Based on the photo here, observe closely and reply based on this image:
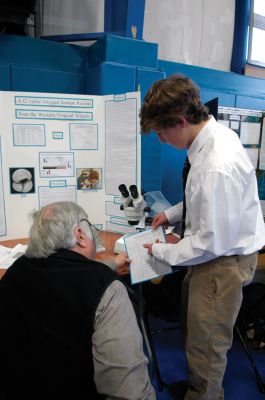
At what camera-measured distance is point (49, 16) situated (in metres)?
2.73

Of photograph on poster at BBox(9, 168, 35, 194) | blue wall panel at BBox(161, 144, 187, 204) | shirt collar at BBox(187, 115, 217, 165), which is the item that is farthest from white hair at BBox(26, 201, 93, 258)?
blue wall panel at BBox(161, 144, 187, 204)

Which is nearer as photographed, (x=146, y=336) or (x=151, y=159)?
(x=146, y=336)

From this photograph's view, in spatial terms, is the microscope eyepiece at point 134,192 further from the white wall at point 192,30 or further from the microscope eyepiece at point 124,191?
the white wall at point 192,30

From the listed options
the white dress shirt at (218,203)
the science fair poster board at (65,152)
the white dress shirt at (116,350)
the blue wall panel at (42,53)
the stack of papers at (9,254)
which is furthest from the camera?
the blue wall panel at (42,53)

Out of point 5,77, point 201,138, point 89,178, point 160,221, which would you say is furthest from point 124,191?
point 5,77

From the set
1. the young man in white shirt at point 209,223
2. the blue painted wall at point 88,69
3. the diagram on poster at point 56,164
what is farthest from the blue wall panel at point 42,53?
the young man in white shirt at point 209,223

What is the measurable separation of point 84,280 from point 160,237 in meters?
0.87

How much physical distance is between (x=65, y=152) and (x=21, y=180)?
34 cm

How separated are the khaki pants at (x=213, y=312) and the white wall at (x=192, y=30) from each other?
104 inches

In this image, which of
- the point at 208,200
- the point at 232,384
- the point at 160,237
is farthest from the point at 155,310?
the point at 208,200

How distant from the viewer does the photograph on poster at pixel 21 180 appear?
6.59 ft

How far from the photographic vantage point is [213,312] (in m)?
1.39

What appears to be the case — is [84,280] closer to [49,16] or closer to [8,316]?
[8,316]

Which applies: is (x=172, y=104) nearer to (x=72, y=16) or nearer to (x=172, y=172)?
(x=172, y=172)
